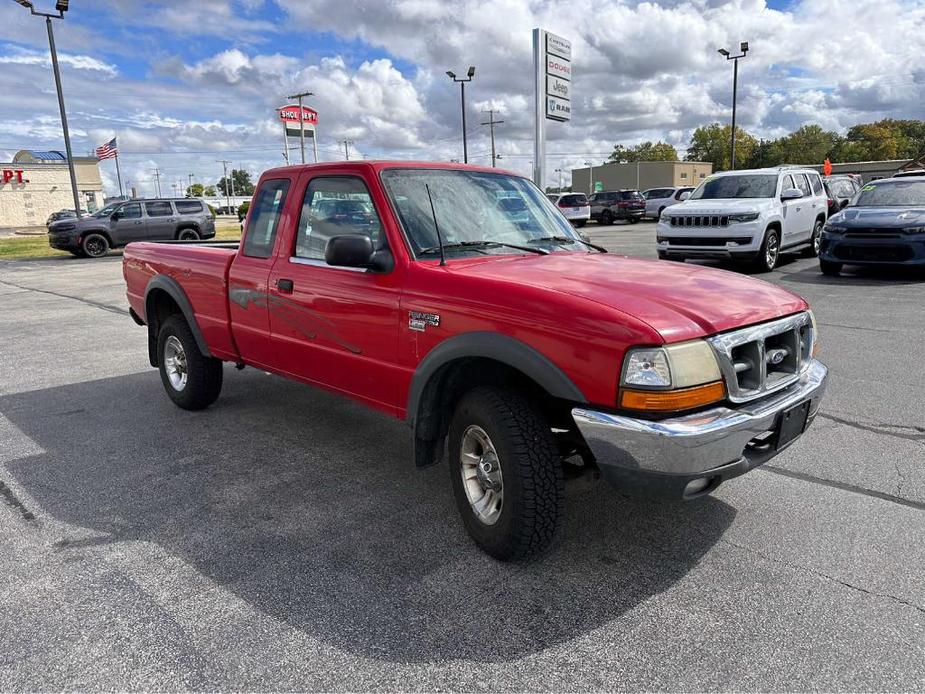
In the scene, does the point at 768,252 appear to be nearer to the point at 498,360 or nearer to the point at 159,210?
the point at 498,360

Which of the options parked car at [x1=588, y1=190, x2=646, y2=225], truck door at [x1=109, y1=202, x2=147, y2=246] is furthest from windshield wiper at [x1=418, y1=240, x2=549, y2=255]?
parked car at [x1=588, y1=190, x2=646, y2=225]

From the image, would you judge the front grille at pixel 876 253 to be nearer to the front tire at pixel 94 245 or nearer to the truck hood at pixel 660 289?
the truck hood at pixel 660 289

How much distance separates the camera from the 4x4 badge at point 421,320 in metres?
3.22

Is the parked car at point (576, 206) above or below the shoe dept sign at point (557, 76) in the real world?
below

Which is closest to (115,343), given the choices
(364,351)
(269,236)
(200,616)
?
(269,236)

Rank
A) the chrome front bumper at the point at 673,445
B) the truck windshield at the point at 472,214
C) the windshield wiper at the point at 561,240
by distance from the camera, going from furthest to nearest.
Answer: the windshield wiper at the point at 561,240
the truck windshield at the point at 472,214
the chrome front bumper at the point at 673,445

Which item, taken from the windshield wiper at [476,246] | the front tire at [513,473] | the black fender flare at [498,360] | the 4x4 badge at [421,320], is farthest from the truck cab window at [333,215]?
the front tire at [513,473]

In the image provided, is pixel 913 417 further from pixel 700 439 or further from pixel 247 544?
pixel 247 544

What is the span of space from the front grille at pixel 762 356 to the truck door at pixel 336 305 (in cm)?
156

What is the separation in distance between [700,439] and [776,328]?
768mm

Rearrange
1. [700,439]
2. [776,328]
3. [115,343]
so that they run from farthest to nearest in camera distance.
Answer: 1. [115,343]
2. [776,328]
3. [700,439]

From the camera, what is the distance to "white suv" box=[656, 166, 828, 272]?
11953 millimetres

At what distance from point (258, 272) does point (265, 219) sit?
15.1 inches

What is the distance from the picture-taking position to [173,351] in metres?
5.59
